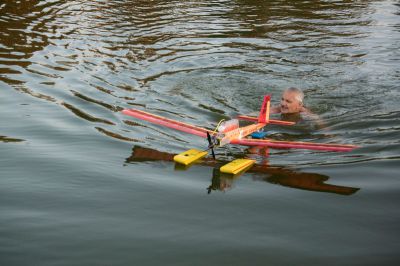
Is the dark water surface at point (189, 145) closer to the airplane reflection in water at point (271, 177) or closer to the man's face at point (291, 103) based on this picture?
the airplane reflection in water at point (271, 177)

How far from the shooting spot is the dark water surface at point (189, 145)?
15.5 feet

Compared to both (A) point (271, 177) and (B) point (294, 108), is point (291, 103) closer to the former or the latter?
(B) point (294, 108)

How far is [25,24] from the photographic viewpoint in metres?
15.3

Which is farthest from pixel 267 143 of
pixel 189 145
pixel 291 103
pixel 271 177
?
pixel 291 103

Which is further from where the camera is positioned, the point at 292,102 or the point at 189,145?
the point at 292,102

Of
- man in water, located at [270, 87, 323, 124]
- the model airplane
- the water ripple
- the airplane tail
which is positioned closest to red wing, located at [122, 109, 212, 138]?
the model airplane

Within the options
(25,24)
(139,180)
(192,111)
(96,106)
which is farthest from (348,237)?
(25,24)

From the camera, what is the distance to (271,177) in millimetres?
6207

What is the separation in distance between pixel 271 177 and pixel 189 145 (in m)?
1.54

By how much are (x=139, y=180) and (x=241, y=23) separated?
10.4 m

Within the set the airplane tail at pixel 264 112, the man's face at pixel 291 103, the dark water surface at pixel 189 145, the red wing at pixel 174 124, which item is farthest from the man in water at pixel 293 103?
the red wing at pixel 174 124

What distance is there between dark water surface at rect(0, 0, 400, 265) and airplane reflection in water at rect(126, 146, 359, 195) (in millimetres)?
29

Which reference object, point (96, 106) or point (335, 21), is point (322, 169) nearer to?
point (96, 106)

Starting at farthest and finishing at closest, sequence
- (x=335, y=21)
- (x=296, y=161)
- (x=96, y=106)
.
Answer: (x=335, y=21) → (x=96, y=106) → (x=296, y=161)
